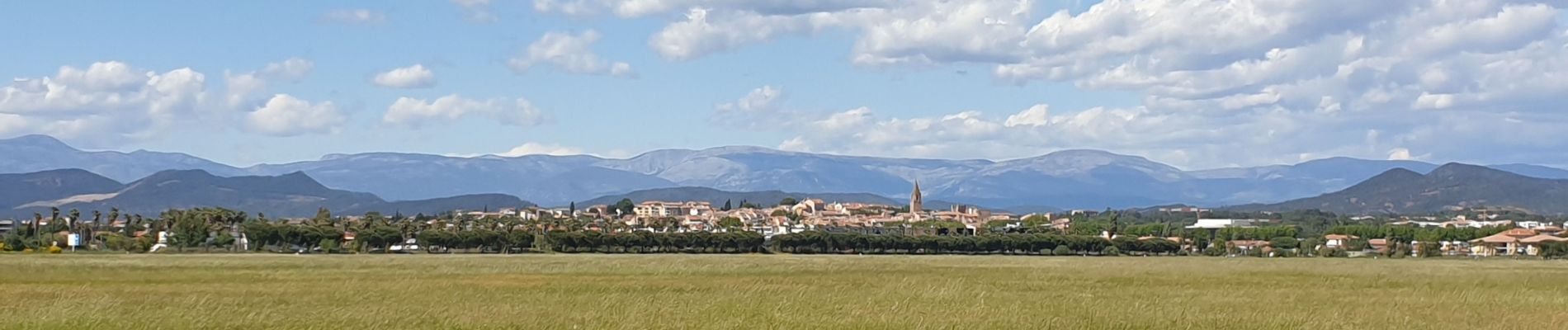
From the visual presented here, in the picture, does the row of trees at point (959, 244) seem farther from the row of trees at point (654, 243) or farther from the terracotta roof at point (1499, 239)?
the terracotta roof at point (1499, 239)

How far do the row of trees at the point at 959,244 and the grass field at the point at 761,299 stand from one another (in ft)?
245

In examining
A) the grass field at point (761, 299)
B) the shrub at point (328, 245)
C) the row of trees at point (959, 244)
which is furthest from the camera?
the row of trees at point (959, 244)

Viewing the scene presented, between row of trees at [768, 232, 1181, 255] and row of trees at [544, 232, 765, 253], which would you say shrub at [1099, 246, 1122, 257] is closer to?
row of trees at [768, 232, 1181, 255]

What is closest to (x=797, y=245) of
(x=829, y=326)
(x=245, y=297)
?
(x=245, y=297)

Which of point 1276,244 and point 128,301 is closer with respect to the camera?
point 128,301

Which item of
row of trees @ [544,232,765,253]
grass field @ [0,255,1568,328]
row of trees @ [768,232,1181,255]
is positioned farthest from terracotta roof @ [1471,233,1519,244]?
grass field @ [0,255,1568,328]

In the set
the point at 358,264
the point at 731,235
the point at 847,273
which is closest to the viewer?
the point at 847,273

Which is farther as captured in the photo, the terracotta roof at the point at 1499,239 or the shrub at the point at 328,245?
the terracotta roof at the point at 1499,239

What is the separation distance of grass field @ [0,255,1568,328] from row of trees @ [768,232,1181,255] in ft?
245

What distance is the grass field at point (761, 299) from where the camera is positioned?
3275 cm

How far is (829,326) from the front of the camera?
31562 mm

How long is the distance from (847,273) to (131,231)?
4382 inches

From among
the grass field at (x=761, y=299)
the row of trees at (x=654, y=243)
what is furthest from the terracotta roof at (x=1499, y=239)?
the grass field at (x=761, y=299)

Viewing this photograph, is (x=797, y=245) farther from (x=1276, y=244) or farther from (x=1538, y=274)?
(x=1538, y=274)
